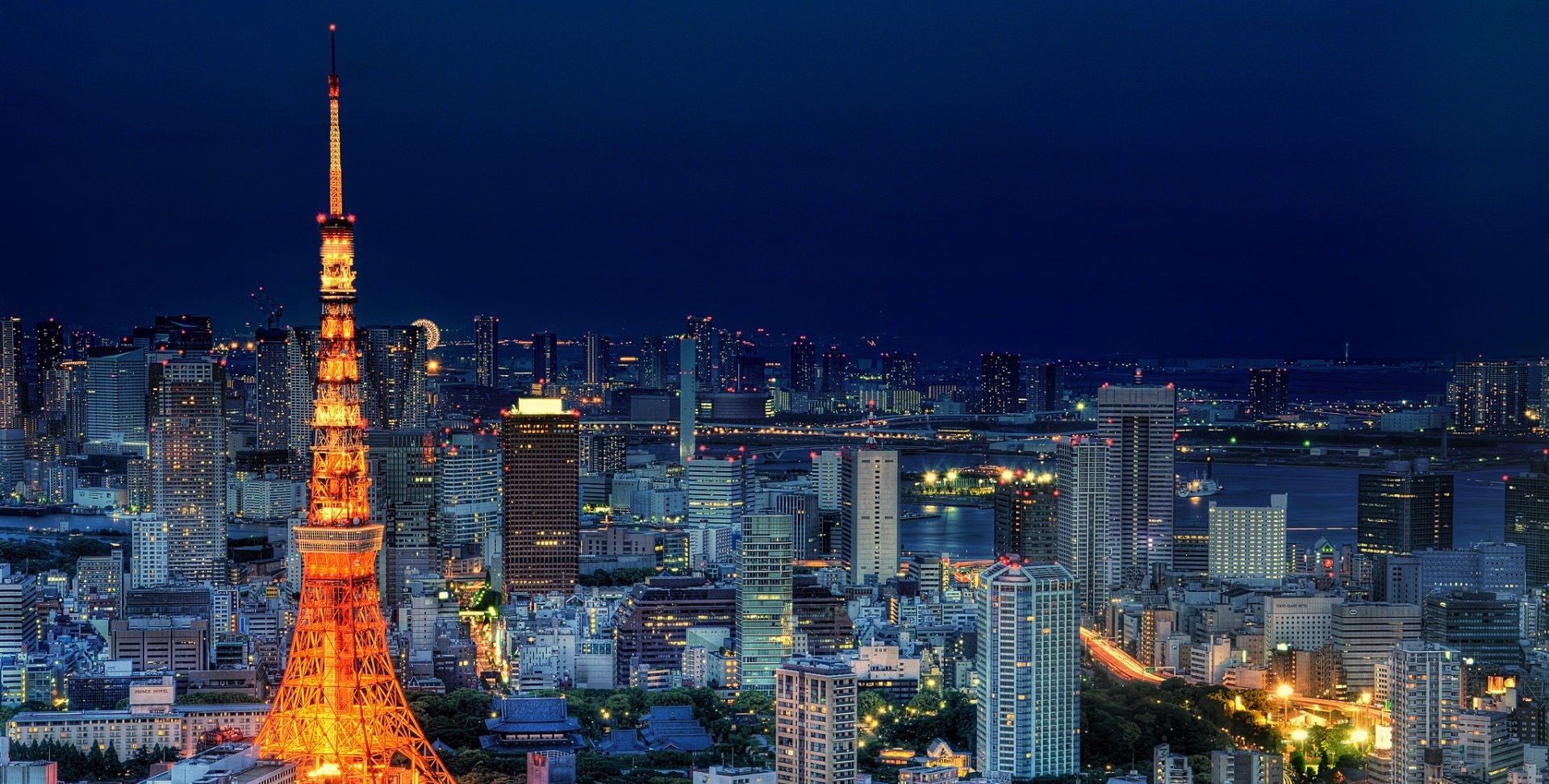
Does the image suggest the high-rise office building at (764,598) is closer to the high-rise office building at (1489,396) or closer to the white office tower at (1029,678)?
the white office tower at (1029,678)

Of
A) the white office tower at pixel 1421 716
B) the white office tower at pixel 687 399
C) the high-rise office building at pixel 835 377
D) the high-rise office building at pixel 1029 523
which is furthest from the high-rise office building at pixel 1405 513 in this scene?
the high-rise office building at pixel 835 377

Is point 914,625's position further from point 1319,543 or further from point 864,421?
point 864,421

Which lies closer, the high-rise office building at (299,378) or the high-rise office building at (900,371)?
the high-rise office building at (299,378)

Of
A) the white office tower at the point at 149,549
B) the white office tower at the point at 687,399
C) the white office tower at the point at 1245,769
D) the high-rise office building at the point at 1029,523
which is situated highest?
the white office tower at the point at 687,399

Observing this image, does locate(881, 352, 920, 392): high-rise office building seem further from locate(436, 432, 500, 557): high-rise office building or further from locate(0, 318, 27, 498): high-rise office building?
locate(0, 318, 27, 498): high-rise office building

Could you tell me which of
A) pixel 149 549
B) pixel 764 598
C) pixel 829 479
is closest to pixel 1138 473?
pixel 829 479

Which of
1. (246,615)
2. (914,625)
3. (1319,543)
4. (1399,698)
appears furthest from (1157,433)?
(1399,698)
